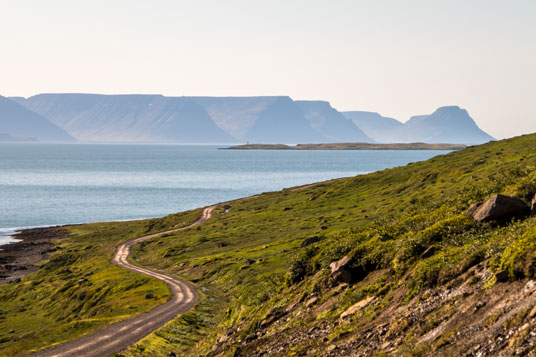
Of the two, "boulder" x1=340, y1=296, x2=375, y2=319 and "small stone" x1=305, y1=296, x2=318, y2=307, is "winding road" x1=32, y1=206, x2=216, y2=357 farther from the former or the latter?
"boulder" x1=340, y1=296, x2=375, y2=319

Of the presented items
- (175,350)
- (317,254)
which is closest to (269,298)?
(317,254)

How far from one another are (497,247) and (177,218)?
122205 mm

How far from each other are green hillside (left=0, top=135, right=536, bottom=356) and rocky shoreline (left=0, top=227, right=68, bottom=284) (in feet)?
21.8

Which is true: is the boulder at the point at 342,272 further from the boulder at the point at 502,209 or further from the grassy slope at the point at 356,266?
the boulder at the point at 502,209

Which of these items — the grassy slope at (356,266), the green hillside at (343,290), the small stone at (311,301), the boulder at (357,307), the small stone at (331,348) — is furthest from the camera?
the small stone at (311,301)

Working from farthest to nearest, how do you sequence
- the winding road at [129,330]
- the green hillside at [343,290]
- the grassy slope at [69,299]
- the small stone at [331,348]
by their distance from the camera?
1. the grassy slope at [69,299]
2. the winding road at [129,330]
3. the small stone at [331,348]
4. the green hillside at [343,290]

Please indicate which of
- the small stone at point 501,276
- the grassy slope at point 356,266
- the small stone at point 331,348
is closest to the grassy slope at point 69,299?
the grassy slope at point 356,266

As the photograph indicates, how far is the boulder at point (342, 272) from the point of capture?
3315cm

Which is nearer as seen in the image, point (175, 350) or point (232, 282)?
point (175, 350)

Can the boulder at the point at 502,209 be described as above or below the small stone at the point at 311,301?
above

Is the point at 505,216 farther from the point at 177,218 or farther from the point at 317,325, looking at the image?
the point at 177,218

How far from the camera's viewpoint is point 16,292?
8800 centimetres

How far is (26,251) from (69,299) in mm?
51711

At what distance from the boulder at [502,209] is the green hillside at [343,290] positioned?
0.39 m
